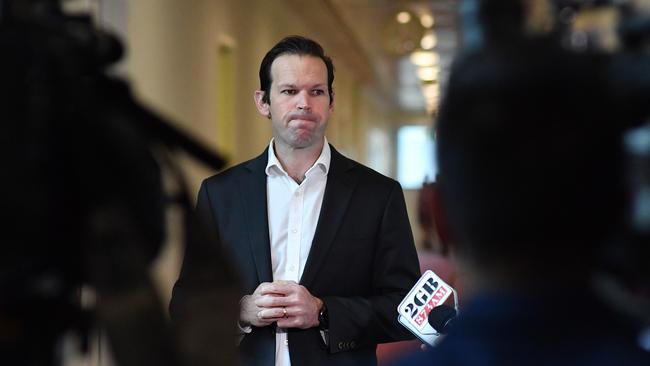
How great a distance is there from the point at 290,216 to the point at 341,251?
16 centimetres

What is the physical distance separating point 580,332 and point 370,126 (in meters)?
24.5

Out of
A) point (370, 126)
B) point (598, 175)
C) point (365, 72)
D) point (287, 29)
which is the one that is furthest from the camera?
point (370, 126)

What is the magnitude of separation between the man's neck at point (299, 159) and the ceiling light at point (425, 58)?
14.3 metres

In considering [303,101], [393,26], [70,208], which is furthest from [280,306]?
[393,26]

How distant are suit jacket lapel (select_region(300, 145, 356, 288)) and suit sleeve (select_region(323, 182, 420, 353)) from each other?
9cm

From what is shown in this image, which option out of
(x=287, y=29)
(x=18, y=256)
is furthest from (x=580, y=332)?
(x=287, y=29)

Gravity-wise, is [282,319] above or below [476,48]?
below

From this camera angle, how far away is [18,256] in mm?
1451

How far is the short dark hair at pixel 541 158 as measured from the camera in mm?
1342

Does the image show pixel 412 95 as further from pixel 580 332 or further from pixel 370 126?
pixel 580 332

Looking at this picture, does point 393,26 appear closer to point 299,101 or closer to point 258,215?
point 299,101

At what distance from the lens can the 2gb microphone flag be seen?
3225mm

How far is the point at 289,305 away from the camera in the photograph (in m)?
3.29

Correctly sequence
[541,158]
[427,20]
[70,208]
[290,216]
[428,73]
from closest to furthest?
[541,158]
[70,208]
[290,216]
[427,20]
[428,73]
